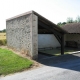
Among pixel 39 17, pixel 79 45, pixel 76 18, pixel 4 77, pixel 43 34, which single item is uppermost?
pixel 76 18

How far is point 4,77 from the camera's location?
823 cm

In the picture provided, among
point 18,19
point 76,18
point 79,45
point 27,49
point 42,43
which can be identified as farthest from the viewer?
point 76,18

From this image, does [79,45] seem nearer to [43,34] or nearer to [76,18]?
[43,34]

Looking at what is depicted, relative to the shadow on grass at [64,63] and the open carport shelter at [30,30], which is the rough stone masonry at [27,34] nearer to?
the open carport shelter at [30,30]

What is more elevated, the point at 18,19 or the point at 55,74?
the point at 18,19

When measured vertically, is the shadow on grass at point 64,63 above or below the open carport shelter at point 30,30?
below

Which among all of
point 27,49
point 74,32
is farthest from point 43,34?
→ point 27,49

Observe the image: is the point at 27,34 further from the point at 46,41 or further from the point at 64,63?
the point at 46,41

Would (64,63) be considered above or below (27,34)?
below

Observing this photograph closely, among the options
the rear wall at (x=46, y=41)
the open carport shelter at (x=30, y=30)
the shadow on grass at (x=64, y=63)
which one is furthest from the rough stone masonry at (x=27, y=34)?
the rear wall at (x=46, y=41)

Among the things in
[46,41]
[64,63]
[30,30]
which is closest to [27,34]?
[30,30]

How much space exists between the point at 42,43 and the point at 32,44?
871 cm

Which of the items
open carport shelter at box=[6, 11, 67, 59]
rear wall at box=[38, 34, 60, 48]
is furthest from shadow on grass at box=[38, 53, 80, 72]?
rear wall at box=[38, 34, 60, 48]

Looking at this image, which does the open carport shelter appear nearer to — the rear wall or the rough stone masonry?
the rough stone masonry
